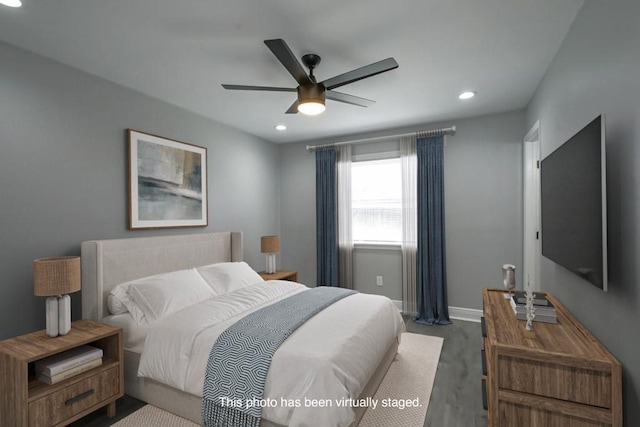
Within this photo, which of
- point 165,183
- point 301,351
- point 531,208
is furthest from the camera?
point 531,208

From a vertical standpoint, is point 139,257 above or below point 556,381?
above

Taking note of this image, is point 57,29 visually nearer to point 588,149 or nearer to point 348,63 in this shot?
point 348,63

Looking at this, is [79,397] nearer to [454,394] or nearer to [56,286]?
[56,286]

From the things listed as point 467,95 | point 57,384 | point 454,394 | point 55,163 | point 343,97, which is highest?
point 467,95

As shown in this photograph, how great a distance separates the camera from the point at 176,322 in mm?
2168

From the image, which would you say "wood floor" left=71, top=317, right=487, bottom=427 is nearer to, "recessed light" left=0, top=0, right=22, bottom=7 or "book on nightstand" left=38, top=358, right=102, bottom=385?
"book on nightstand" left=38, top=358, right=102, bottom=385

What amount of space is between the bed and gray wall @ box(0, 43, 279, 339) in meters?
0.22

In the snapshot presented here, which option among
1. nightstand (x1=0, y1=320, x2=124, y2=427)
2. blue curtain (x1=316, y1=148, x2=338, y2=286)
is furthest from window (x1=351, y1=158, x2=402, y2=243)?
nightstand (x1=0, y1=320, x2=124, y2=427)

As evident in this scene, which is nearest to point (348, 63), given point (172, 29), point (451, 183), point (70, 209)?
point (172, 29)

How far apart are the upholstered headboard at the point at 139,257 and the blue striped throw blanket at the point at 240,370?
1.28 metres

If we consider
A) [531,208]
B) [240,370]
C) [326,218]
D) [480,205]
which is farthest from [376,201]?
[240,370]

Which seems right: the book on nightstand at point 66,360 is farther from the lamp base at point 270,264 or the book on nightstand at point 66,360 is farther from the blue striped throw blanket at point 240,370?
the lamp base at point 270,264

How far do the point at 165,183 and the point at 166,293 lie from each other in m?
1.30

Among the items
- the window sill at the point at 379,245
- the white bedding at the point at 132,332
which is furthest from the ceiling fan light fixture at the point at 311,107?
the window sill at the point at 379,245
